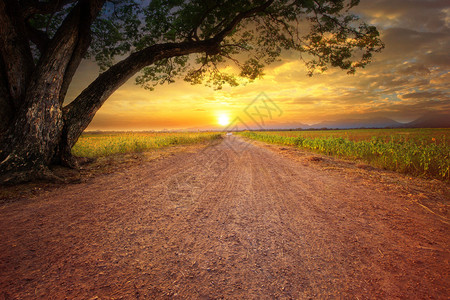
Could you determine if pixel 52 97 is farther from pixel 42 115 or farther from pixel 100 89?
pixel 100 89

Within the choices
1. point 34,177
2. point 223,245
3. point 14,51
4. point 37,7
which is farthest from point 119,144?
point 223,245

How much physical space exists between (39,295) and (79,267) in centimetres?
31

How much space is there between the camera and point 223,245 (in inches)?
79.7

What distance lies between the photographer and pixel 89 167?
5.80 m

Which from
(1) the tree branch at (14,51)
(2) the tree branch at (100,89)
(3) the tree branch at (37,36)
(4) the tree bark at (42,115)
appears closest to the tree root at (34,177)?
(4) the tree bark at (42,115)

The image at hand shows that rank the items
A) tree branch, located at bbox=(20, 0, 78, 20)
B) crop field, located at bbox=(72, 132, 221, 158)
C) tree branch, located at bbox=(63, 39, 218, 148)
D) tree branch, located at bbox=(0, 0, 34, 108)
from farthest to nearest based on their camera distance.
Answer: crop field, located at bbox=(72, 132, 221, 158), tree branch, located at bbox=(63, 39, 218, 148), tree branch, located at bbox=(20, 0, 78, 20), tree branch, located at bbox=(0, 0, 34, 108)

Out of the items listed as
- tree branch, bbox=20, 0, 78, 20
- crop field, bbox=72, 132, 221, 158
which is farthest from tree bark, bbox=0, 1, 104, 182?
crop field, bbox=72, 132, 221, 158

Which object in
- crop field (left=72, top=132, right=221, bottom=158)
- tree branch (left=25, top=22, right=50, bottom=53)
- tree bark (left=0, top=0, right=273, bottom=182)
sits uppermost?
tree branch (left=25, top=22, right=50, bottom=53)

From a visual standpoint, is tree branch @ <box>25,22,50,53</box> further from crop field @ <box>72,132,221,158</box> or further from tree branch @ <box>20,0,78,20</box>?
crop field @ <box>72,132,221,158</box>

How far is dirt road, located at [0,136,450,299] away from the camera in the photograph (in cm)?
147

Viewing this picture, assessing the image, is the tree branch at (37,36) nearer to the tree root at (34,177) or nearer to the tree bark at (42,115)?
the tree bark at (42,115)

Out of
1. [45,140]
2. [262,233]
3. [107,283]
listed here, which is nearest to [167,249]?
[107,283]

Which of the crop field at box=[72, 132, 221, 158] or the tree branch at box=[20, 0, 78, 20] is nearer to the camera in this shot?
the tree branch at box=[20, 0, 78, 20]

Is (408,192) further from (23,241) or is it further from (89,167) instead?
(89,167)
